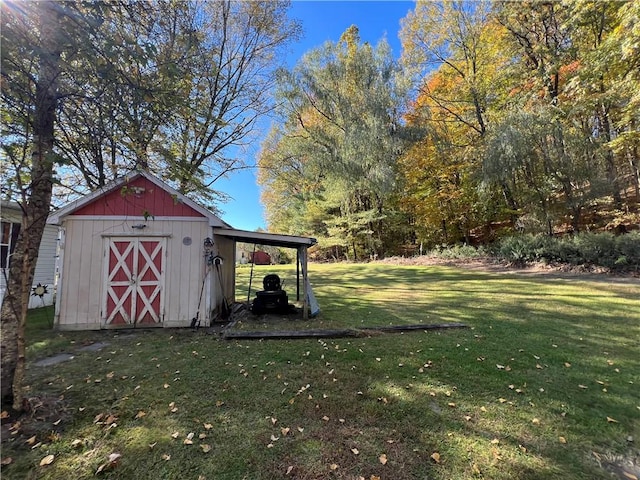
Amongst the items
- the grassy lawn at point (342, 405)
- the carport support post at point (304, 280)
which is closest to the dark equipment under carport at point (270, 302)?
the carport support post at point (304, 280)

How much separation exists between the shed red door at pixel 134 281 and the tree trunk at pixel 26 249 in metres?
3.52

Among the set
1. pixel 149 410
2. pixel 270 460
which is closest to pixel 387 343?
pixel 270 460

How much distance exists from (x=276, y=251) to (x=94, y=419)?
27665 mm

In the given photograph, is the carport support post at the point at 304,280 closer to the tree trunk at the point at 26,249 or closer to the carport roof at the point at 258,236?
the carport roof at the point at 258,236

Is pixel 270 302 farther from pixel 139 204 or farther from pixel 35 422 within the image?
pixel 35 422

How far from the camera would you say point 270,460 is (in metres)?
2.32

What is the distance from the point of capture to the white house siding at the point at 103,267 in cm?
615

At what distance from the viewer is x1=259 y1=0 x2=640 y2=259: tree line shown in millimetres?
12672

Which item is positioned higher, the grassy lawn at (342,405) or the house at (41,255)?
the house at (41,255)

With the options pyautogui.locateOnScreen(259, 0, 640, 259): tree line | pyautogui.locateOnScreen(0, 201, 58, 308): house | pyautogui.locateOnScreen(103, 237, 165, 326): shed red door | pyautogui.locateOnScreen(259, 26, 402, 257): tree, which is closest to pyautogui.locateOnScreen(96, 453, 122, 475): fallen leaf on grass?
pyautogui.locateOnScreen(103, 237, 165, 326): shed red door

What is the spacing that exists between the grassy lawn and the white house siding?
0.47 m

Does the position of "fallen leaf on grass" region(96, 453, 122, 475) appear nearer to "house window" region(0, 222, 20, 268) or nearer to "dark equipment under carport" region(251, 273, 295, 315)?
"dark equipment under carport" region(251, 273, 295, 315)

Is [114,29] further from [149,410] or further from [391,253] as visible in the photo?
[391,253]

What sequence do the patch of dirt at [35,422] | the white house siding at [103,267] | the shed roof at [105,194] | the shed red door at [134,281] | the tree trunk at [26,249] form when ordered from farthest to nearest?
the shed red door at [134,281] < the white house siding at [103,267] < the shed roof at [105,194] < the tree trunk at [26,249] < the patch of dirt at [35,422]
